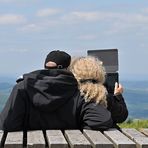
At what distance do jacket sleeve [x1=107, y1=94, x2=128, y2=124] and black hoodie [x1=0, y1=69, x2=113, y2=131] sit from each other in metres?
0.32

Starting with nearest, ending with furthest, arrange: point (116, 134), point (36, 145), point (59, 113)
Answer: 1. point (36, 145)
2. point (116, 134)
3. point (59, 113)

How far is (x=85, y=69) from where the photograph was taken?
5500 millimetres

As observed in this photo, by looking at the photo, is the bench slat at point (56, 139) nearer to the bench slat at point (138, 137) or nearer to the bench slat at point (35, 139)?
the bench slat at point (35, 139)

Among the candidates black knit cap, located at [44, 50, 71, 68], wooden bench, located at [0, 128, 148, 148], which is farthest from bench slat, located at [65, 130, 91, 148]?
black knit cap, located at [44, 50, 71, 68]

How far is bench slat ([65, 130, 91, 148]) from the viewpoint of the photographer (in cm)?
455

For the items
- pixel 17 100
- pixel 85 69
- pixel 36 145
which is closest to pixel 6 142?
pixel 36 145

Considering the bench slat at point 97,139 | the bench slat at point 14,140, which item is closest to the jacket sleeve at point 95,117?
the bench slat at point 97,139

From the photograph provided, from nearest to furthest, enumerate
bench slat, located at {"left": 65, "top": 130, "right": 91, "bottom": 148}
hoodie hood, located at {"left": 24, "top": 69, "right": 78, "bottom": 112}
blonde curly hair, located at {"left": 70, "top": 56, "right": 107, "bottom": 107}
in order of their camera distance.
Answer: bench slat, located at {"left": 65, "top": 130, "right": 91, "bottom": 148}
hoodie hood, located at {"left": 24, "top": 69, "right": 78, "bottom": 112}
blonde curly hair, located at {"left": 70, "top": 56, "right": 107, "bottom": 107}

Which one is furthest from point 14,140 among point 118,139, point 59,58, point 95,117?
point 59,58

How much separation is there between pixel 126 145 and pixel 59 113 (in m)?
1.05

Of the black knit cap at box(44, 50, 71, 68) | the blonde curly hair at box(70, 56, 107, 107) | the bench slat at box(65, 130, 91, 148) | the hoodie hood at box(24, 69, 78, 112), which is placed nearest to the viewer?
the bench slat at box(65, 130, 91, 148)

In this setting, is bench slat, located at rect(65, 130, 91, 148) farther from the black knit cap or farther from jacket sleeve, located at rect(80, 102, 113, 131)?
the black knit cap

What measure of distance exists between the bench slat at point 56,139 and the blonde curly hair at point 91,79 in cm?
46

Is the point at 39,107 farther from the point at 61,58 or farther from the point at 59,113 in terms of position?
the point at 61,58
